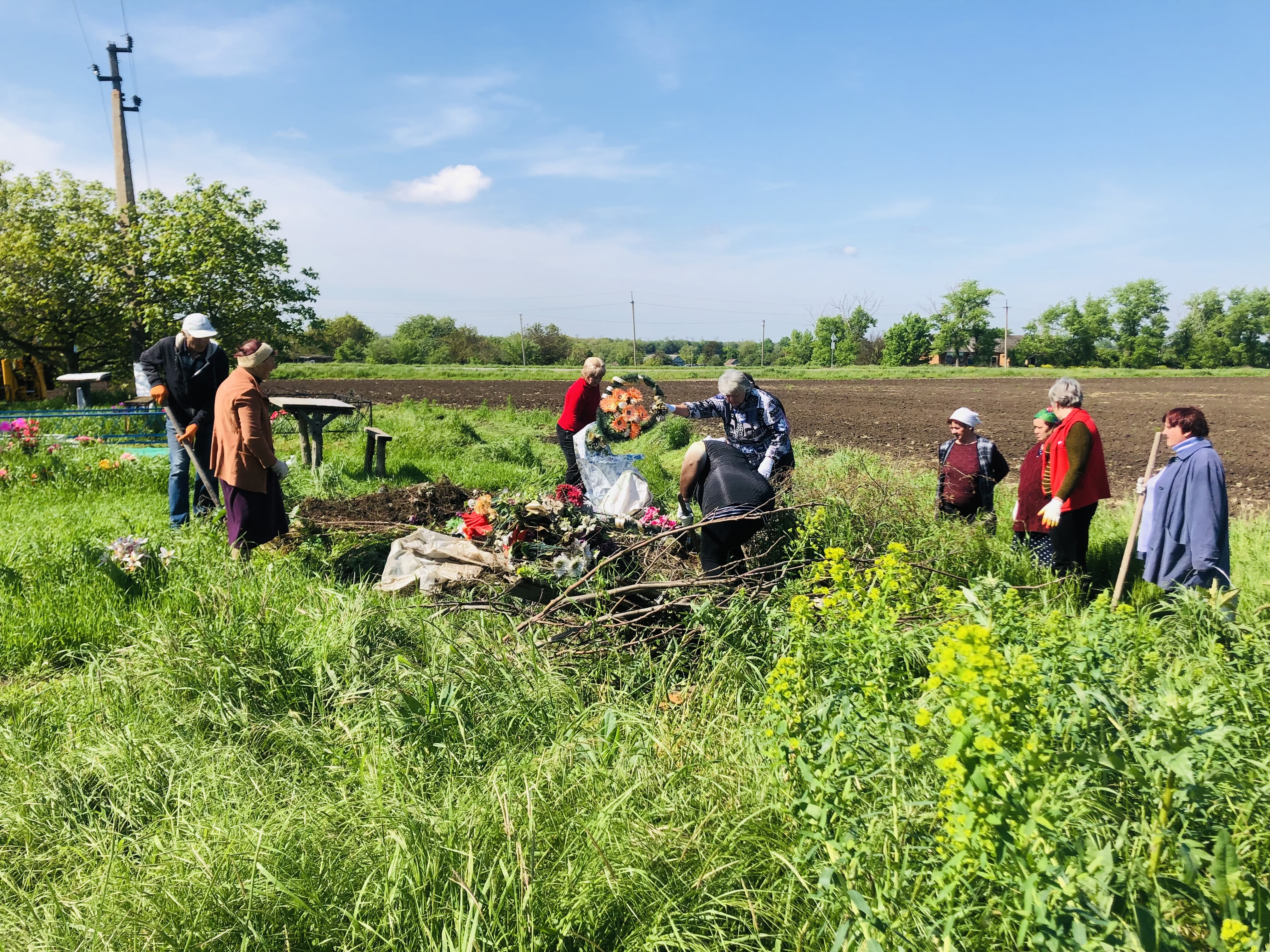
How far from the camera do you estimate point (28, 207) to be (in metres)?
19.1

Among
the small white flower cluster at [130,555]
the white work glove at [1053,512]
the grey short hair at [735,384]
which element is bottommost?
the white work glove at [1053,512]

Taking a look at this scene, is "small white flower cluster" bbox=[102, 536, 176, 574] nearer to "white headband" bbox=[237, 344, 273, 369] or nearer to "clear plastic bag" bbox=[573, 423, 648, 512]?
"white headband" bbox=[237, 344, 273, 369]

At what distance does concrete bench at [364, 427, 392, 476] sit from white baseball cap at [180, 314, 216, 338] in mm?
3052

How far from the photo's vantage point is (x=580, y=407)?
28.0 feet

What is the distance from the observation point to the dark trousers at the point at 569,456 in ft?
27.7

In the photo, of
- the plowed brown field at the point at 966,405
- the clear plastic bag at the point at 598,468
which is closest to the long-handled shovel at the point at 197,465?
the clear plastic bag at the point at 598,468

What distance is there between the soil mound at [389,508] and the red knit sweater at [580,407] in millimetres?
1482

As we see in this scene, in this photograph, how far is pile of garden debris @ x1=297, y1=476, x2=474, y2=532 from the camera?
21.8ft

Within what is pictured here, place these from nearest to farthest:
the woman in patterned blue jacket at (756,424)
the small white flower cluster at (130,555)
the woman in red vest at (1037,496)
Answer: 1. the small white flower cluster at (130,555)
2. the woman in red vest at (1037,496)
3. the woman in patterned blue jacket at (756,424)

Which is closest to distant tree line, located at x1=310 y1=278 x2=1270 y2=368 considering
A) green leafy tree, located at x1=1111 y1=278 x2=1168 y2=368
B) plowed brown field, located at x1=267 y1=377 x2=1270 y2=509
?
green leafy tree, located at x1=1111 y1=278 x2=1168 y2=368

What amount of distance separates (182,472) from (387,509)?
66.6 inches

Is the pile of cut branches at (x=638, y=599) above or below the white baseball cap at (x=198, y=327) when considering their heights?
below

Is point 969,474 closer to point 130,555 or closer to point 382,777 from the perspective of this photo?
point 382,777

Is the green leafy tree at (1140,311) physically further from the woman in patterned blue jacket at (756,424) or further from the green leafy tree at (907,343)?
the woman in patterned blue jacket at (756,424)
